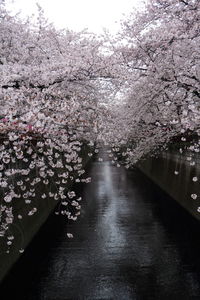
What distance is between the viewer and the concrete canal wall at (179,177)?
1811 cm

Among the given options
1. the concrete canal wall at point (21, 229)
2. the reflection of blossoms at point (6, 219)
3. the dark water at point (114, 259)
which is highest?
the reflection of blossoms at point (6, 219)

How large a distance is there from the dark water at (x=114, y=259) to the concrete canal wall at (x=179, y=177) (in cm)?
83

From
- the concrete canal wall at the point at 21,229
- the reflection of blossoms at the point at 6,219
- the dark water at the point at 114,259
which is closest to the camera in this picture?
the reflection of blossoms at the point at 6,219

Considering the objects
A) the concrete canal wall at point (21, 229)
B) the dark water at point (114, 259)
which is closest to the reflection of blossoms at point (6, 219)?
the concrete canal wall at point (21, 229)

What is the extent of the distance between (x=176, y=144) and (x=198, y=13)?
13.8 metres

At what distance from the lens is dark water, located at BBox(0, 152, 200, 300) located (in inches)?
404

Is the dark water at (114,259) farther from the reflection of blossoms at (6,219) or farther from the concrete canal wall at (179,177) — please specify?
the reflection of blossoms at (6,219)

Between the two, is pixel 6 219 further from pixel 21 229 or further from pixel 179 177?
pixel 179 177

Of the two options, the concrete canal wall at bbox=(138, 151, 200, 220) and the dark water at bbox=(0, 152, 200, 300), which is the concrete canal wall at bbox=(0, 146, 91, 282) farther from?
the concrete canal wall at bbox=(138, 151, 200, 220)

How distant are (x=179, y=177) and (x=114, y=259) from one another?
1032cm

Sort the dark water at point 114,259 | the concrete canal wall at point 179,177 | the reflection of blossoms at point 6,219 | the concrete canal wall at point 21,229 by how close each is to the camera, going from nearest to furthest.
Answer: the reflection of blossoms at point 6,219, the dark water at point 114,259, the concrete canal wall at point 21,229, the concrete canal wall at point 179,177

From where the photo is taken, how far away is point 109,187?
1212 inches

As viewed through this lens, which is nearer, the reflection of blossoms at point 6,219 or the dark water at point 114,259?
the reflection of blossoms at point 6,219

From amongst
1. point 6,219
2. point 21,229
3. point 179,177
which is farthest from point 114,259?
point 179,177
